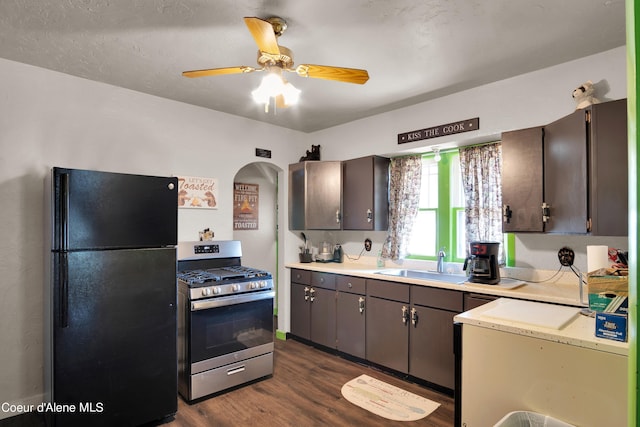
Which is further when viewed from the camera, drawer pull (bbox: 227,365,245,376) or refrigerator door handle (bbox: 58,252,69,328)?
drawer pull (bbox: 227,365,245,376)

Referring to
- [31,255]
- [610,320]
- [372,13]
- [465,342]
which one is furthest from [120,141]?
[610,320]

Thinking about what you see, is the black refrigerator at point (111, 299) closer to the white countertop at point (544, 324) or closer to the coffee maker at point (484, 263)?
the white countertop at point (544, 324)

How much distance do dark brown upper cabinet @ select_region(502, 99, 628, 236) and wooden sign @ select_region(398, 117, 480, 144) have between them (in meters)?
0.38

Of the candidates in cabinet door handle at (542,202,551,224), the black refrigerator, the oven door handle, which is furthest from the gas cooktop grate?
cabinet door handle at (542,202,551,224)

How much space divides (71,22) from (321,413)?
2.98 metres

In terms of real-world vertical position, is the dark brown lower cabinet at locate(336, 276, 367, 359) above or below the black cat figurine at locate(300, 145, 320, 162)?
below

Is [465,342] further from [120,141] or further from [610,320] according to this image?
[120,141]

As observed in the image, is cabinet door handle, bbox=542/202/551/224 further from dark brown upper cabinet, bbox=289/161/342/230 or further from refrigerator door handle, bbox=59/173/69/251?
refrigerator door handle, bbox=59/173/69/251

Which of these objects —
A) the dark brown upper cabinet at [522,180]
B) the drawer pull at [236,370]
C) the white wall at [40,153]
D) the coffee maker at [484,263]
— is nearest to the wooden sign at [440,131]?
the dark brown upper cabinet at [522,180]

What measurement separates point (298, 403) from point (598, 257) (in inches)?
86.3

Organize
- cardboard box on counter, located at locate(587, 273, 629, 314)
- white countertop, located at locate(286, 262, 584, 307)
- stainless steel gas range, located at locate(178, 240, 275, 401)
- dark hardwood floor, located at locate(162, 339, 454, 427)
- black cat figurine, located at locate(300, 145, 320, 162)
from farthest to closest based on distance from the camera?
1. black cat figurine, located at locate(300, 145, 320, 162)
2. stainless steel gas range, located at locate(178, 240, 275, 401)
3. dark hardwood floor, located at locate(162, 339, 454, 427)
4. white countertop, located at locate(286, 262, 584, 307)
5. cardboard box on counter, located at locate(587, 273, 629, 314)

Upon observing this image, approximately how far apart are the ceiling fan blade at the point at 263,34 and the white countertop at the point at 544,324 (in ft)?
5.62

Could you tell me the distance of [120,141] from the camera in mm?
2959

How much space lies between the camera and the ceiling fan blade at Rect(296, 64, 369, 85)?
195 centimetres
